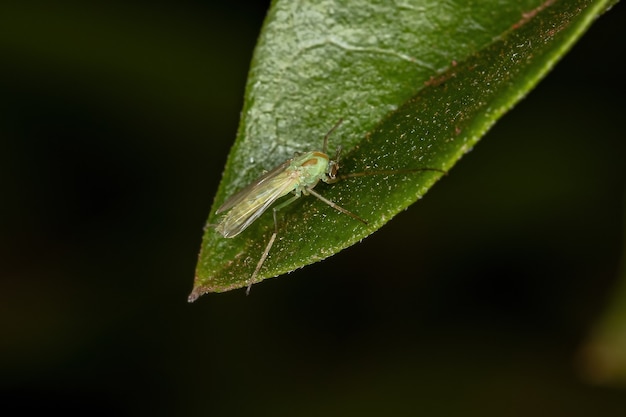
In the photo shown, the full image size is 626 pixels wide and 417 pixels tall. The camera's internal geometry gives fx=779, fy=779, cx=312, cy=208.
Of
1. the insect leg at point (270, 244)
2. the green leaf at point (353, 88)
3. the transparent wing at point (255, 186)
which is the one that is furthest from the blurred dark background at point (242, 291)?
the transparent wing at point (255, 186)

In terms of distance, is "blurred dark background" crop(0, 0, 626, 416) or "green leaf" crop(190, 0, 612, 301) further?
"blurred dark background" crop(0, 0, 626, 416)

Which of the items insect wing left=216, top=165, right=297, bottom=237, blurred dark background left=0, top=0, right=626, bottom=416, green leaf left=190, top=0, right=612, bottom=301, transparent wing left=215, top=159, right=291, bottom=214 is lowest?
blurred dark background left=0, top=0, right=626, bottom=416

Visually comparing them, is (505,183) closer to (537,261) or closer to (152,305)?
(537,261)

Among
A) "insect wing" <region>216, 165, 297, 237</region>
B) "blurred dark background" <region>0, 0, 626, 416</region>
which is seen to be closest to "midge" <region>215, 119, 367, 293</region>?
"insect wing" <region>216, 165, 297, 237</region>

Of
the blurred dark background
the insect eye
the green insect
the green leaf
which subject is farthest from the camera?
the blurred dark background

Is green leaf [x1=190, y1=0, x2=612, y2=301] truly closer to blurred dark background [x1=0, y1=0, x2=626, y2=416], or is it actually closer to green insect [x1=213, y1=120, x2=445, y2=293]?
green insect [x1=213, y1=120, x2=445, y2=293]

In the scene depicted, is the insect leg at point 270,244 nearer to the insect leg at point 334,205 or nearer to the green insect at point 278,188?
the green insect at point 278,188

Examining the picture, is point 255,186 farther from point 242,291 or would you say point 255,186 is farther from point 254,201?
point 242,291
